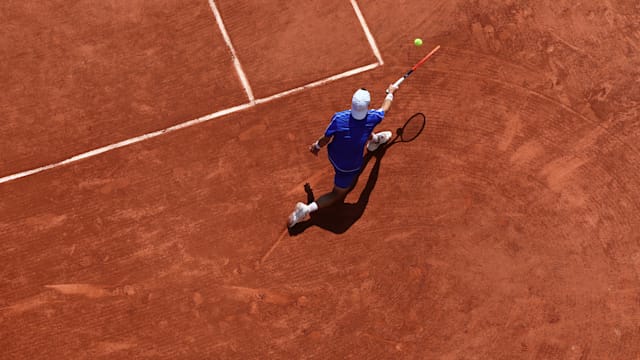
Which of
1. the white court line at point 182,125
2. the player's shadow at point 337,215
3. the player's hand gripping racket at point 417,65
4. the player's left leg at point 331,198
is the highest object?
the white court line at point 182,125

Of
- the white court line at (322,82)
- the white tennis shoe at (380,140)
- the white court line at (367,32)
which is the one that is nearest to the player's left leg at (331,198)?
the white tennis shoe at (380,140)

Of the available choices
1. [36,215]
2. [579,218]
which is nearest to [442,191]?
[579,218]

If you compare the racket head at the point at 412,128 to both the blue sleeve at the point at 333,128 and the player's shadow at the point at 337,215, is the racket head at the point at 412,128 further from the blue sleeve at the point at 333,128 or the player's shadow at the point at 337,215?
the blue sleeve at the point at 333,128

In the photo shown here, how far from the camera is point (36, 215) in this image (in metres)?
8.04

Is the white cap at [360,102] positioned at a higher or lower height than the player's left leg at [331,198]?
higher

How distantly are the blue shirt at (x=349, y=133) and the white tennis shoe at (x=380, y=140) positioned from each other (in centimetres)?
92

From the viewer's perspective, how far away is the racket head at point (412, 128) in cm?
850

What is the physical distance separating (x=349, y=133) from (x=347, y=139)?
0.09 metres

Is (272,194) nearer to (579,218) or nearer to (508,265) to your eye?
(508,265)

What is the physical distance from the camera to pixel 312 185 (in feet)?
27.4

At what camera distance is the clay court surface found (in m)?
7.84

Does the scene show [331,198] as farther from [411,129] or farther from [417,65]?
[417,65]

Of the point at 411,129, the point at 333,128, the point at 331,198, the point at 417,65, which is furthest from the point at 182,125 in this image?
the point at 417,65

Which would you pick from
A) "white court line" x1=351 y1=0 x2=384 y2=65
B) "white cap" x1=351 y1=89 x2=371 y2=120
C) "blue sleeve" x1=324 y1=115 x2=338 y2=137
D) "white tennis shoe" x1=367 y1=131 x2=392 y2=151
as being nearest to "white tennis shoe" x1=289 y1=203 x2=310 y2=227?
"blue sleeve" x1=324 y1=115 x2=338 y2=137
